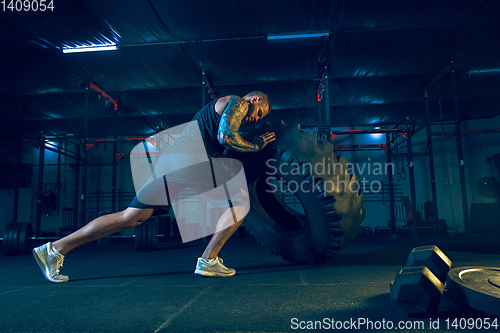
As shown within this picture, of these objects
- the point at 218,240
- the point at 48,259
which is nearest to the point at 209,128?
the point at 218,240

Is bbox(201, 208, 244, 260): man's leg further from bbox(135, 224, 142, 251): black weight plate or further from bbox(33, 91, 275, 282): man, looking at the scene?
bbox(135, 224, 142, 251): black weight plate

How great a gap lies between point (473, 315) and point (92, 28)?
5141 mm

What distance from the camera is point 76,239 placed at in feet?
6.04

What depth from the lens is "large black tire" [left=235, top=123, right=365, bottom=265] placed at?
73.0 inches

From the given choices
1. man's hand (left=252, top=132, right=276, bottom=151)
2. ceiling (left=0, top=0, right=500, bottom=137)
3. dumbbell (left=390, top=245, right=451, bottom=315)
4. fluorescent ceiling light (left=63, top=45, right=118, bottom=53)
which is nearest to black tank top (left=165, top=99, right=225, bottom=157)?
man's hand (left=252, top=132, right=276, bottom=151)

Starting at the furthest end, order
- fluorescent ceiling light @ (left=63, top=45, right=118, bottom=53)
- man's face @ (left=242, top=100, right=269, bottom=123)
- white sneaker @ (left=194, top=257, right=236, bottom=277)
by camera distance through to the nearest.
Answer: fluorescent ceiling light @ (left=63, top=45, right=118, bottom=53) < man's face @ (left=242, top=100, right=269, bottom=123) < white sneaker @ (left=194, top=257, right=236, bottom=277)

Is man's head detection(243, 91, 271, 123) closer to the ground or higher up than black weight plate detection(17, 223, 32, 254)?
higher up

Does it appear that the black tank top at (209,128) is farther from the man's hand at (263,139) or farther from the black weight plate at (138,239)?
the black weight plate at (138,239)

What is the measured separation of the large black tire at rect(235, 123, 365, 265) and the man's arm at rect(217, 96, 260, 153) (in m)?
0.20

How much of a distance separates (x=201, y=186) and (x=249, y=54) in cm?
364

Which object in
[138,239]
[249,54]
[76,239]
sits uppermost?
[249,54]

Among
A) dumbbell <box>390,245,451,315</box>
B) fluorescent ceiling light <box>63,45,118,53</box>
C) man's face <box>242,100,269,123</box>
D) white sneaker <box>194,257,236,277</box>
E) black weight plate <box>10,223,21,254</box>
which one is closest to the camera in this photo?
dumbbell <box>390,245,451,315</box>

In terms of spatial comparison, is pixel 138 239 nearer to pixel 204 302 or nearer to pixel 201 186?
pixel 201 186

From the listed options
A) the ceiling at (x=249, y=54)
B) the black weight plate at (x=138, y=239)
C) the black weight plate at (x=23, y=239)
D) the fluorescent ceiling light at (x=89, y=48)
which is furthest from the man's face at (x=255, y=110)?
the fluorescent ceiling light at (x=89, y=48)
